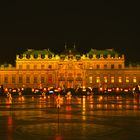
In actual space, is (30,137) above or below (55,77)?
below

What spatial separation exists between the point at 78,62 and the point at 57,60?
21.5 ft

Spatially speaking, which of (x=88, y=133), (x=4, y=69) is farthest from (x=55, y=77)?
(x=88, y=133)

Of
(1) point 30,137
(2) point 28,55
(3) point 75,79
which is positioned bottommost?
(1) point 30,137

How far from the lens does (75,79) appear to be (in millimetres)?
119188

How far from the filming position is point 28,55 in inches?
4700

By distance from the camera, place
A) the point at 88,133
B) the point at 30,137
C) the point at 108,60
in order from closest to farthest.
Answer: the point at 30,137 → the point at 88,133 → the point at 108,60

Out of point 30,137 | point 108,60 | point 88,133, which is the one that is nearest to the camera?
point 30,137

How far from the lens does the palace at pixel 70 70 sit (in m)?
118

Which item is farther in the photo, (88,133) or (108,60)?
(108,60)

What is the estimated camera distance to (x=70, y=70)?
118250 mm

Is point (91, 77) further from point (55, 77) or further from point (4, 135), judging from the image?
point (4, 135)

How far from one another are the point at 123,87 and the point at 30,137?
4026 inches

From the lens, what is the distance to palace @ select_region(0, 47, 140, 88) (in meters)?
118

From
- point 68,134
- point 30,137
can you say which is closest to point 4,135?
point 30,137
